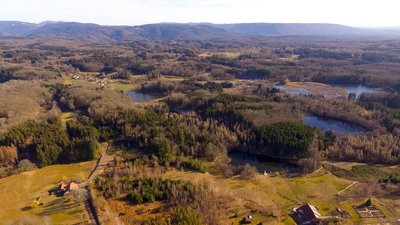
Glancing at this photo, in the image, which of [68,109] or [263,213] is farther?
[68,109]

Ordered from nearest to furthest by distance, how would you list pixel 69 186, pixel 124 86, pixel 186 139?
pixel 69 186
pixel 186 139
pixel 124 86

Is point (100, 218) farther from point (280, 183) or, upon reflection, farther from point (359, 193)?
point (359, 193)

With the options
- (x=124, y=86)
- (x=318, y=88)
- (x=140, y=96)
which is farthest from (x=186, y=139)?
(x=318, y=88)

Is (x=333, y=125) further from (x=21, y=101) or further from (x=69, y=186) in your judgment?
(x=21, y=101)

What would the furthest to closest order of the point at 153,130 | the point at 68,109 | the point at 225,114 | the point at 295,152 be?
1. the point at 68,109
2. the point at 225,114
3. the point at 153,130
4. the point at 295,152

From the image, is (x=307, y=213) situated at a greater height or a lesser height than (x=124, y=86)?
greater

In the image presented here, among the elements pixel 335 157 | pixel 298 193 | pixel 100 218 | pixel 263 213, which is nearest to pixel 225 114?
pixel 335 157
